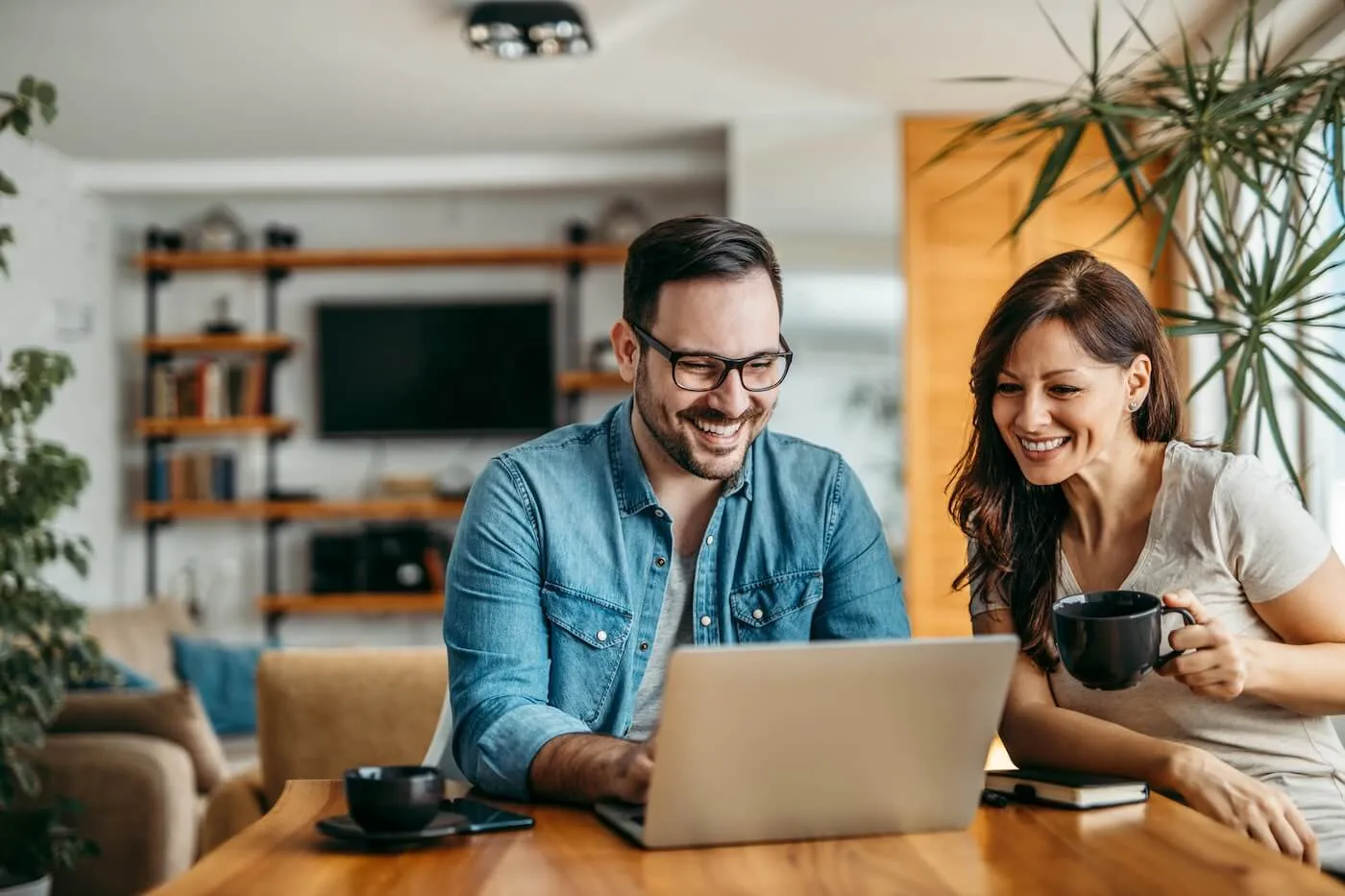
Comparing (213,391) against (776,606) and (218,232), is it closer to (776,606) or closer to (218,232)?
(218,232)

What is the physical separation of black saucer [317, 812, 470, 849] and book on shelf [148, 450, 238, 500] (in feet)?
17.3

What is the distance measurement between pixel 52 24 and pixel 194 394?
2.34 metres

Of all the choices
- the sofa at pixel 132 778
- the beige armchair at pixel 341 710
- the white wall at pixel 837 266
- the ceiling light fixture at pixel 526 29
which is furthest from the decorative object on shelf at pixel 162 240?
the beige armchair at pixel 341 710

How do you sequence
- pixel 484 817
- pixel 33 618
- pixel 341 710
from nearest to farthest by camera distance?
pixel 484 817 < pixel 341 710 < pixel 33 618

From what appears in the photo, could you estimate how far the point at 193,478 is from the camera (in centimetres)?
624

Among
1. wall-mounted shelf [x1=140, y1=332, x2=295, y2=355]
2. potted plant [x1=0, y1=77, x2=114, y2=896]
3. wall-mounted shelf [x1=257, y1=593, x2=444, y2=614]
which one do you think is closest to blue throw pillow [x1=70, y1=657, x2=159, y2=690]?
potted plant [x1=0, y1=77, x2=114, y2=896]

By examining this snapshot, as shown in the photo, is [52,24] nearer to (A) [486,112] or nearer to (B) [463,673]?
(A) [486,112]

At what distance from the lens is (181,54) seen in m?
4.50

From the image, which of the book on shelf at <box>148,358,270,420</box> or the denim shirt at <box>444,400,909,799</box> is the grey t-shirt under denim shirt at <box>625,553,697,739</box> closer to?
the denim shirt at <box>444,400,909,799</box>

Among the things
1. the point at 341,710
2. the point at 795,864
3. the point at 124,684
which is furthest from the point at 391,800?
the point at 124,684

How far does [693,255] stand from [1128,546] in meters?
0.65

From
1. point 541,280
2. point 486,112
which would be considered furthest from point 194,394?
point 486,112

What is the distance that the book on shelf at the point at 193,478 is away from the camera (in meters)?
6.23

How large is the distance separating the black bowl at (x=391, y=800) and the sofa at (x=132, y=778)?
7.61 ft
